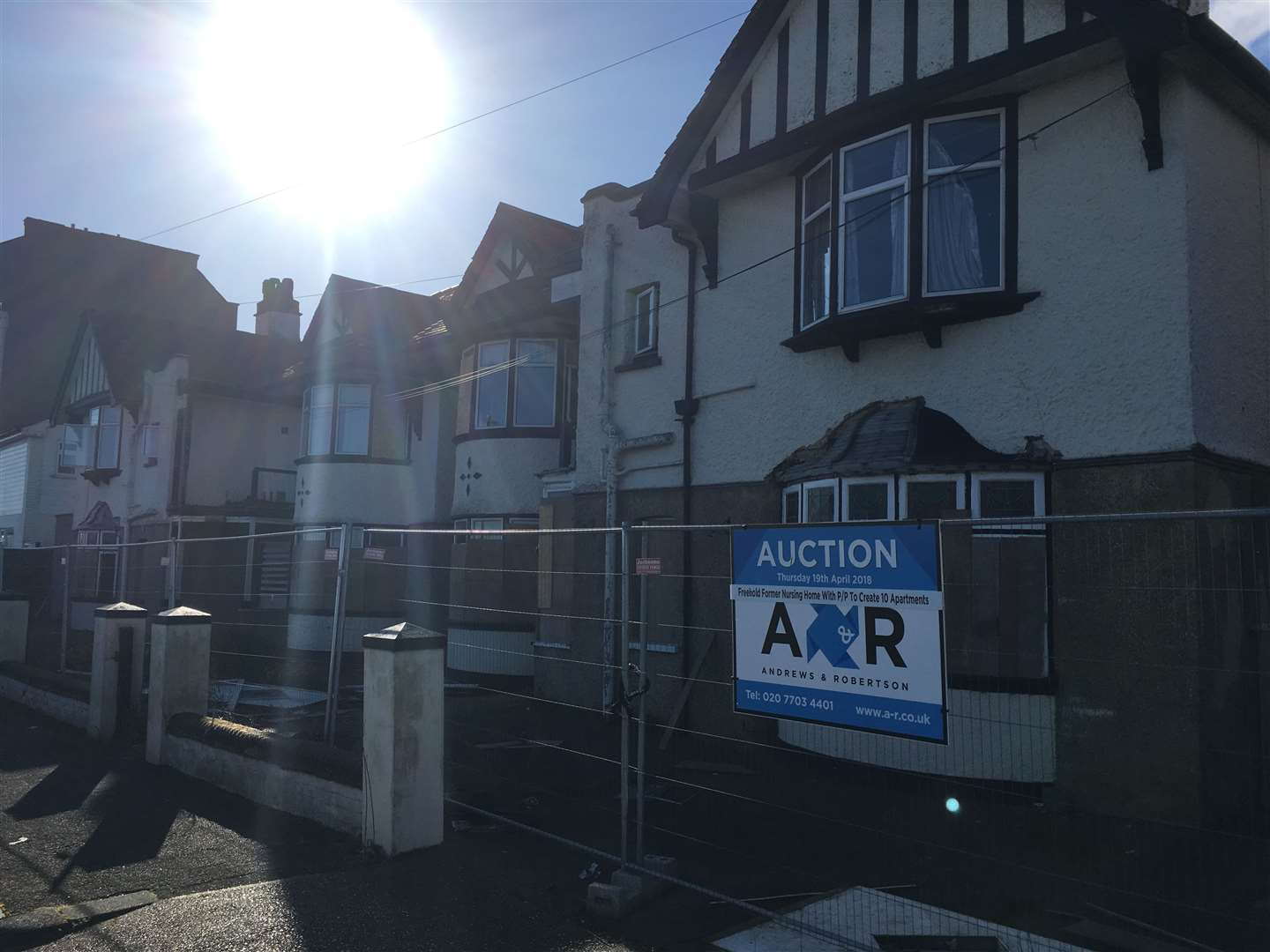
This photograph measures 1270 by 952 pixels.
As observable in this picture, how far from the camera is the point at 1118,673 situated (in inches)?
310

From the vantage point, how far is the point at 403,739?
685 cm

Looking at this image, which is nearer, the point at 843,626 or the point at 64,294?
the point at 843,626

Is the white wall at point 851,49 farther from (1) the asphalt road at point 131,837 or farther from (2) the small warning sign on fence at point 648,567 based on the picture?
(1) the asphalt road at point 131,837

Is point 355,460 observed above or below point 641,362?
below

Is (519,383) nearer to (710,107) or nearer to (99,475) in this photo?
(710,107)

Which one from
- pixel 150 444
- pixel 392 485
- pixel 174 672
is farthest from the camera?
pixel 150 444

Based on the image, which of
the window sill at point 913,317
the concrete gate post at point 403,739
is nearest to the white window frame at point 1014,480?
the window sill at point 913,317

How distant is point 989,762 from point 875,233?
18.6ft

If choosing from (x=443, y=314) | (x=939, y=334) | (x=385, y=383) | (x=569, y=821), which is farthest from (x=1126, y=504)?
(x=385, y=383)

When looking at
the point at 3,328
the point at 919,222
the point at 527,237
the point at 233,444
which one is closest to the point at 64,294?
the point at 3,328

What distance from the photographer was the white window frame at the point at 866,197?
33.0 ft

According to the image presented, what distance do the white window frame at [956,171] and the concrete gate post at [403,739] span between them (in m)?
5.93

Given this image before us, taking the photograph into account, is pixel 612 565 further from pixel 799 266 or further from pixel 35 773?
pixel 35 773

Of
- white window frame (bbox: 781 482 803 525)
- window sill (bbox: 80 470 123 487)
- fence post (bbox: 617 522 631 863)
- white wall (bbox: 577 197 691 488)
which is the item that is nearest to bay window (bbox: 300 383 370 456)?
white wall (bbox: 577 197 691 488)
